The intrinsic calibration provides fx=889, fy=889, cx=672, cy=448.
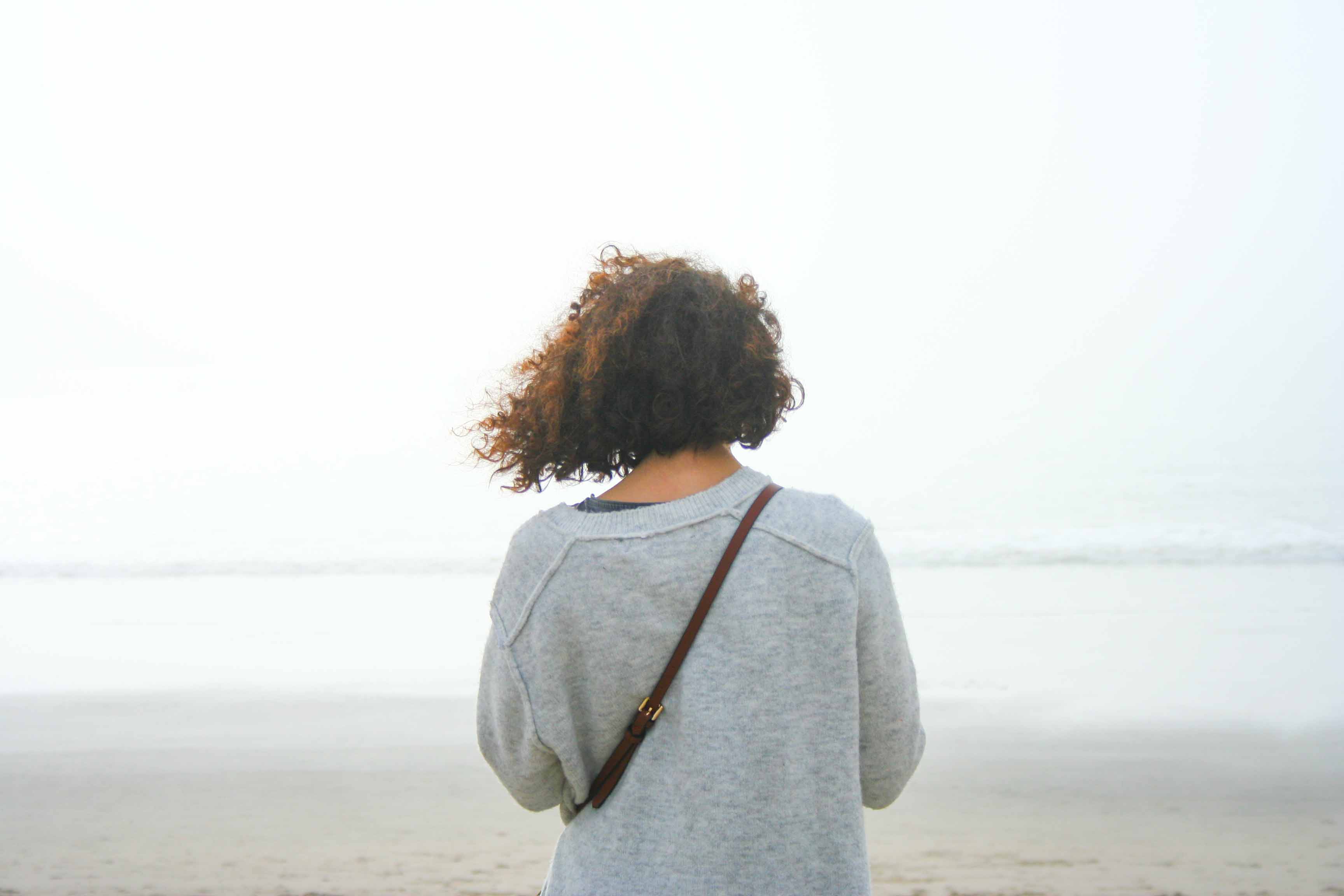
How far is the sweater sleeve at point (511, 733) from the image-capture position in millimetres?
1009

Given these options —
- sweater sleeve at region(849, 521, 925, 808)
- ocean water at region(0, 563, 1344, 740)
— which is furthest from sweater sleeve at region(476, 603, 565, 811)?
ocean water at region(0, 563, 1344, 740)

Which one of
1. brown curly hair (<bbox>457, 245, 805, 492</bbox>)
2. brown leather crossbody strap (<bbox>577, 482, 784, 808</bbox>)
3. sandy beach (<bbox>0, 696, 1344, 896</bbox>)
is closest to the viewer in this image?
brown leather crossbody strap (<bbox>577, 482, 784, 808</bbox>)

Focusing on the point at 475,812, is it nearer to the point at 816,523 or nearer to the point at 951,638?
the point at 816,523

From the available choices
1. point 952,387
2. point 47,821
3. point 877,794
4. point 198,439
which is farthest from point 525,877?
point 952,387

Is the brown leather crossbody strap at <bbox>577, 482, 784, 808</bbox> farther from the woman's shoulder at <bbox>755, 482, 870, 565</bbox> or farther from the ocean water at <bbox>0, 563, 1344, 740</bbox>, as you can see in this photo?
the ocean water at <bbox>0, 563, 1344, 740</bbox>

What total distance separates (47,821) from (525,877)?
75.0 inches

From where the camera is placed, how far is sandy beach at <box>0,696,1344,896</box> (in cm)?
287

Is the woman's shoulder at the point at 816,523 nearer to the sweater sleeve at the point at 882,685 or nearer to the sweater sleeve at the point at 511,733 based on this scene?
the sweater sleeve at the point at 882,685

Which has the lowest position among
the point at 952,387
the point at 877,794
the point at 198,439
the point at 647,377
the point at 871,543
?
the point at 877,794

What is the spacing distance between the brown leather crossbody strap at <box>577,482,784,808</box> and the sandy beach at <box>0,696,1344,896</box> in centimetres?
207

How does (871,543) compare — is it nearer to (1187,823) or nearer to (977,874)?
(977,874)

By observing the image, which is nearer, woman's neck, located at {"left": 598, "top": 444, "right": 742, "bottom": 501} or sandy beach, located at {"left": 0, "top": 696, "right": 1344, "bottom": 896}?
woman's neck, located at {"left": 598, "top": 444, "right": 742, "bottom": 501}

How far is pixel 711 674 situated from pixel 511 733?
0.27 meters

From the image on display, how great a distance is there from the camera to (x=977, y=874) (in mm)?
2848
